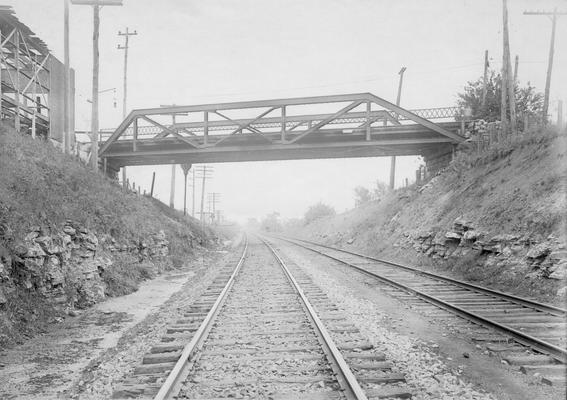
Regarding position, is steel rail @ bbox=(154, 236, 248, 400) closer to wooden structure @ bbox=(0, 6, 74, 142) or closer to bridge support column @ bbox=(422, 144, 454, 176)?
wooden structure @ bbox=(0, 6, 74, 142)

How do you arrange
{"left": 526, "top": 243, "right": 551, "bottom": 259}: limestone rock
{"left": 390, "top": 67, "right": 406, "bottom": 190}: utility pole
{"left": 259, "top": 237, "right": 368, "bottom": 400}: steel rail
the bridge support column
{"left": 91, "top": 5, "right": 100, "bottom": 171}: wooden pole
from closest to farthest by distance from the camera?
{"left": 259, "top": 237, "right": 368, "bottom": 400}: steel rail < {"left": 526, "top": 243, "right": 551, "bottom": 259}: limestone rock < {"left": 91, "top": 5, "right": 100, "bottom": 171}: wooden pole < the bridge support column < {"left": 390, "top": 67, "right": 406, "bottom": 190}: utility pole

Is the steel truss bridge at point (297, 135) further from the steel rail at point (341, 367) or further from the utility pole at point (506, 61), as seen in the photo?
the steel rail at point (341, 367)

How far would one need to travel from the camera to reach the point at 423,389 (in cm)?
430

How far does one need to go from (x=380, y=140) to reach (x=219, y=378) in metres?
17.5

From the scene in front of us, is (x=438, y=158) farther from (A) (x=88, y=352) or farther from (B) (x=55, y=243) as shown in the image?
(A) (x=88, y=352)

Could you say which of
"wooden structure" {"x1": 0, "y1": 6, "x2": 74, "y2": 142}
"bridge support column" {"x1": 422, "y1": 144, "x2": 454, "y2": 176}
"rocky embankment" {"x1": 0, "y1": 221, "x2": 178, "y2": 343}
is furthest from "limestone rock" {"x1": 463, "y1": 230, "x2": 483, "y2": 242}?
"wooden structure" {"x1": 0, "y1": 6, "x2": 74, "y2": 142}

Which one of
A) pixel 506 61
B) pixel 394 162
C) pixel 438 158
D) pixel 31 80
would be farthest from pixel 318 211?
pixel 31 80

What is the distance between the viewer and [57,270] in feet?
25.8

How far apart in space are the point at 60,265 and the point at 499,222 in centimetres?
1184

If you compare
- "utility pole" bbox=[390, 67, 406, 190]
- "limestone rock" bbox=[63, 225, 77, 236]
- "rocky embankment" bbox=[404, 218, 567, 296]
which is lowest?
"rocky embankment" bbox=[404, 218, 567, 296]

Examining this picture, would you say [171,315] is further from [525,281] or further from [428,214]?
[428,214]

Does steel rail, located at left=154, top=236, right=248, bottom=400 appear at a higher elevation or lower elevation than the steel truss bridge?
lower

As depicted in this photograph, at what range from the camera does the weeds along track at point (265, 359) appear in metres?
4.21

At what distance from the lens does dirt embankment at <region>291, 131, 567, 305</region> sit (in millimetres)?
9469
